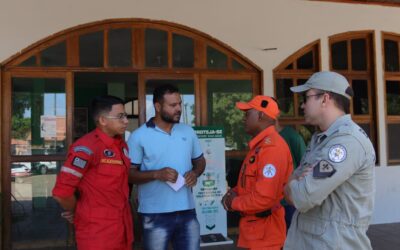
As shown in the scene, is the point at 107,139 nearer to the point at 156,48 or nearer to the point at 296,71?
the point at 156,48

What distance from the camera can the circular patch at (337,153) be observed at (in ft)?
6.68

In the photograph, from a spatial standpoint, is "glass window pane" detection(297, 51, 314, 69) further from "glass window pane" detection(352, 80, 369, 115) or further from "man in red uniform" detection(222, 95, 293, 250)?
"man in red uniform" detection(222, 95, 293, 250)

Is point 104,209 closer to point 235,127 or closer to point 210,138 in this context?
point 210,138

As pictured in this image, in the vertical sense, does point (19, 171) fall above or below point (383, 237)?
Result: above

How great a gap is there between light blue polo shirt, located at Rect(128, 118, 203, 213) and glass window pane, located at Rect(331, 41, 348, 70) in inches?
172

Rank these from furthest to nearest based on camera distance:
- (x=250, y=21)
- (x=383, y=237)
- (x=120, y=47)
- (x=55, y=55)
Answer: (x=250, y=21), (x=383, y=237), (x=120, y=47), (x=55, y=55)

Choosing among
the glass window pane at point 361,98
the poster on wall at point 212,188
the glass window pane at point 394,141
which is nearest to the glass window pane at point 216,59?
the poster on wall at point 212,188

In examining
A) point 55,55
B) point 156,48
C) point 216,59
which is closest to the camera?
point 55,55

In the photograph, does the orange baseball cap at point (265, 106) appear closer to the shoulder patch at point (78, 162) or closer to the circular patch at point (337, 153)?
the circular patch at point (337, 153)

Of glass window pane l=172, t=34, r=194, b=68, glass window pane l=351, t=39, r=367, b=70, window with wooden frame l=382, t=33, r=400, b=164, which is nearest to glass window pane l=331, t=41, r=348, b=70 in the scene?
glass window pane l=351, t=39, r=367, b=70

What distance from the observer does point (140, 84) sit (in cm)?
612

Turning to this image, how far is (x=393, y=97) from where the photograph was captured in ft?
23.9

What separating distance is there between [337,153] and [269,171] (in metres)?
0.68

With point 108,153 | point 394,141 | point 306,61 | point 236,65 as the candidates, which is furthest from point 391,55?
point 108,153
